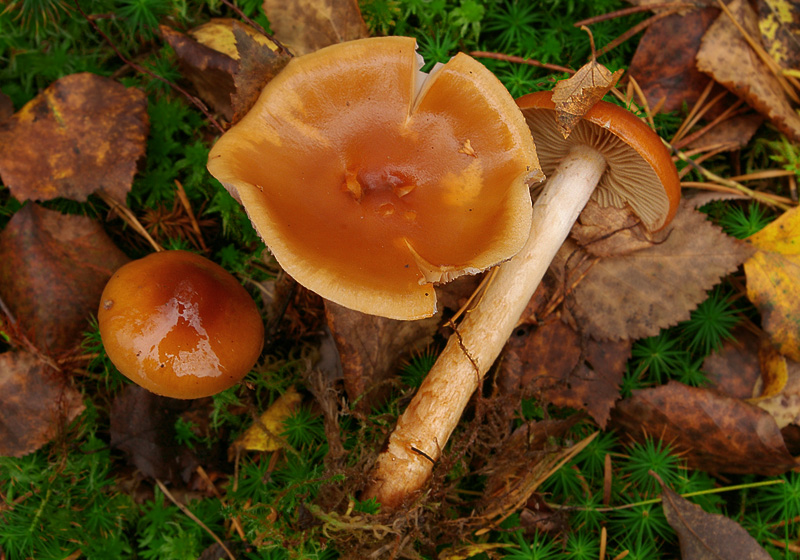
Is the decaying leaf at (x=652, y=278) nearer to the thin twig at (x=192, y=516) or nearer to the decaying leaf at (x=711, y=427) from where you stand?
the decaying leaf at (x=711, y=427)

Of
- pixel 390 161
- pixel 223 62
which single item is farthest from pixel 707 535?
pixel 223 62

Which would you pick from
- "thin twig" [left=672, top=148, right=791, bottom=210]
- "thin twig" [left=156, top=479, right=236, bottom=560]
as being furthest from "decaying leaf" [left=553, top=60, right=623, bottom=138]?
"thin twig" [left=156, top=479, right=236, bottom=560]

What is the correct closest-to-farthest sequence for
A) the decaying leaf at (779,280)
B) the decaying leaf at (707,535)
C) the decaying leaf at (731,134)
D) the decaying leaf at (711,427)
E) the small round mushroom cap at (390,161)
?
the small round mushroom cap at (390,161) < the decaying leaf at (707,535) < the decaying leaf at (711,427) < the decaying leaf at (779,280) < the decaying leaf at (731,134)

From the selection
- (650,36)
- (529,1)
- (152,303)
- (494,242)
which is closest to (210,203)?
(152,303)

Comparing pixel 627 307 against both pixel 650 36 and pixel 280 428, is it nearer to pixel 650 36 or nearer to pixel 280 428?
pixel 650 36

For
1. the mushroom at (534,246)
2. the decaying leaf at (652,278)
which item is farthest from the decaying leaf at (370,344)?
the decaying leaf at (652,278)

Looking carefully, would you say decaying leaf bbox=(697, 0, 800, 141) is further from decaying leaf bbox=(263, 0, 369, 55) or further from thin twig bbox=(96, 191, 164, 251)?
thin twig bbox=(96, 191, 164, 251)
